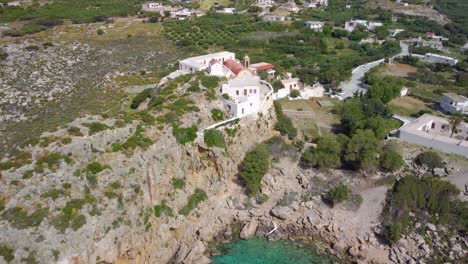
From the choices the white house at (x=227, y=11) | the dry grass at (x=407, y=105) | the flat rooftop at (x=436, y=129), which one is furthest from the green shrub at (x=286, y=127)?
the white house at (x=227, y=11)

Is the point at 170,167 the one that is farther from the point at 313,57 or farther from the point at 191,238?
the point at 313,57

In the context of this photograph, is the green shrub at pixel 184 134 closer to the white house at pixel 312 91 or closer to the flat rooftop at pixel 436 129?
the flat rooftop at pixel 436 129

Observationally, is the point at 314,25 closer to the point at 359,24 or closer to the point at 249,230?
the point at 359,24

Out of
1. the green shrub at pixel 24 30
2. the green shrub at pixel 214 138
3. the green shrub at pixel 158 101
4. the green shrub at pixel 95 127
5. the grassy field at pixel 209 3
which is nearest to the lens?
the green shrub at pixel 95 127

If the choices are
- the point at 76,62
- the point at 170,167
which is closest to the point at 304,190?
the point at 170,167

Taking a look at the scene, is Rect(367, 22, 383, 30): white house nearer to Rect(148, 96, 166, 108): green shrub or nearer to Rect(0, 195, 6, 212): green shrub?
Rect(148, 96, 166, 108): green shrub

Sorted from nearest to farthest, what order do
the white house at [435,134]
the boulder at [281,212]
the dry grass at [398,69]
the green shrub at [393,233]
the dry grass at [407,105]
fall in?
the green shrub at [393,233] → the boulder at [281,212] → the white house at [435,134] → the dry grass at [407,105] → the dry grass at [398,69]

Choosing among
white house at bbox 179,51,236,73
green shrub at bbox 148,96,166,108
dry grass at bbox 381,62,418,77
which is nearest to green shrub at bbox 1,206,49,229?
green shrub at bbox 148,96,166,108
